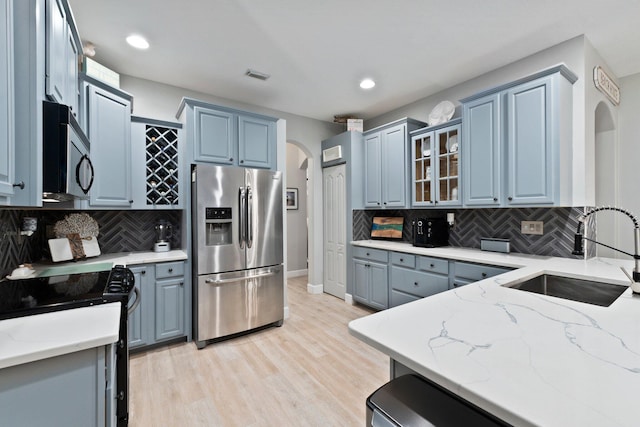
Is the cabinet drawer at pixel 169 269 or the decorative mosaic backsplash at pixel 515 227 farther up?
the decorative mosaic backsplash at pixel 515 227

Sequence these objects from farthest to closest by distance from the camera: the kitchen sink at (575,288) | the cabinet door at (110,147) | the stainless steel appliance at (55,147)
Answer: the cabinet door at (110,147) → the kitchen sink at (575,288) → the stainless steel appliance at (55,147)

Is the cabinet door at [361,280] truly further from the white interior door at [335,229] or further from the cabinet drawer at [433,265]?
the cabinet drawer at [433,265]

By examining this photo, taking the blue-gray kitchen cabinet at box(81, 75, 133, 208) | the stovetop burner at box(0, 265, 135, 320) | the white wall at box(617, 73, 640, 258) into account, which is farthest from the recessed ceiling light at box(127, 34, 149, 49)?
the white wall at box(617, 73, 640, 258)

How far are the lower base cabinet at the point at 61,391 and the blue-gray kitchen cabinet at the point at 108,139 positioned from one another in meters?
1.92

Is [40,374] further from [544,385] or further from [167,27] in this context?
[167,27]

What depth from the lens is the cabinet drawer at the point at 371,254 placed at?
3.47 m

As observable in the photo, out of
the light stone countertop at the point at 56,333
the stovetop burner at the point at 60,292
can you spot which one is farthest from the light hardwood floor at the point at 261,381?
the light stone countertop at the point at 56,333

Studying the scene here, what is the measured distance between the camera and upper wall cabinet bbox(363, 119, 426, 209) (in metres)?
3.53

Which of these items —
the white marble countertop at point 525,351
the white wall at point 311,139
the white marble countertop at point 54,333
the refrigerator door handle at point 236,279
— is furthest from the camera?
the white wall at point 311,139

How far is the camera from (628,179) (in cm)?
282

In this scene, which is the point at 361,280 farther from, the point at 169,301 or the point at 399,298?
the point at 169,301

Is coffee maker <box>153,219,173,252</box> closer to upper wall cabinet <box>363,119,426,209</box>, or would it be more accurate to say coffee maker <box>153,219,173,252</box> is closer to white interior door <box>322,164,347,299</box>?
white interior door <box>322,164,347,299</box>

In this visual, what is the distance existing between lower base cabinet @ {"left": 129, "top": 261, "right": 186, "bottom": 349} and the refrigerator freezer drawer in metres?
0.21

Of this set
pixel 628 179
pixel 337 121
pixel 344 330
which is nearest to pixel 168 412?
pixel 344 330
